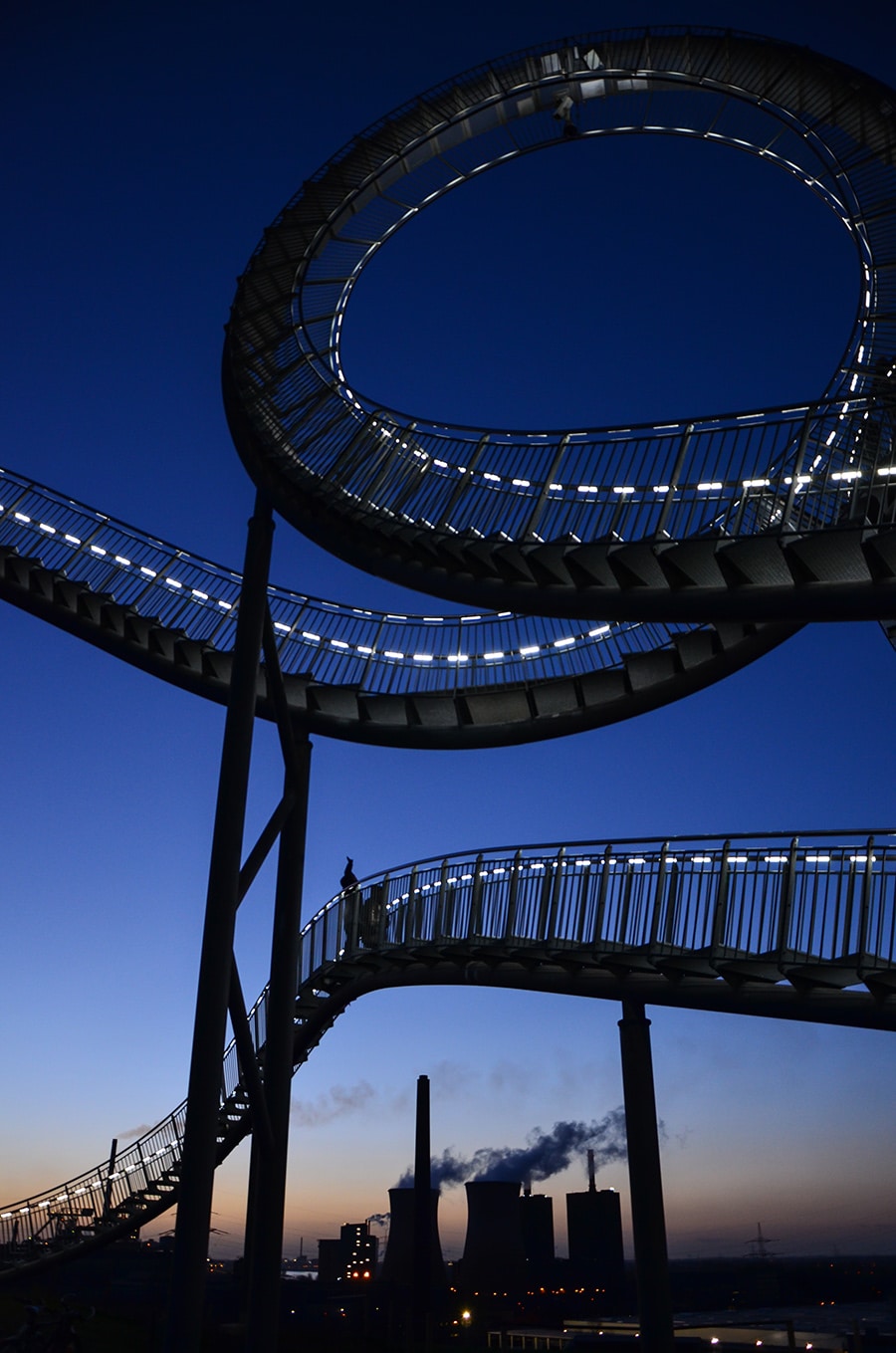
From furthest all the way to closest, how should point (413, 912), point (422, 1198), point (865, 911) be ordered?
point (422, 1198) < point (413, 912) < point (865, 911)

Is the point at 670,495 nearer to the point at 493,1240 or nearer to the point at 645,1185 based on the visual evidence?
the point at 645,1185

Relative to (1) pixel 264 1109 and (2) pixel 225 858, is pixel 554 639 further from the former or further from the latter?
(1) pixel 264 1109

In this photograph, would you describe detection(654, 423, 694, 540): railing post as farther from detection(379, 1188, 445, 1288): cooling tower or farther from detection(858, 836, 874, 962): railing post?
detection(379, 1188, 445, 1288): cooling tower

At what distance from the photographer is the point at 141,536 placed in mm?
20562

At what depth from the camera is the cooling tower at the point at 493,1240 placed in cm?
4981

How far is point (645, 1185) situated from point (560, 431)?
10.3 m

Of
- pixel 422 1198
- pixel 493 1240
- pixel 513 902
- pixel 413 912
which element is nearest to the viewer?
pixel 513 902

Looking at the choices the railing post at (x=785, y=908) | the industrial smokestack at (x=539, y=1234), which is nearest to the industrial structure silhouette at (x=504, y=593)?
the railing post at (x=785, y=908)

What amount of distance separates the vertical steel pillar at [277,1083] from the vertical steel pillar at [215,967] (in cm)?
238

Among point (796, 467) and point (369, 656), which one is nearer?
point (796, 467)

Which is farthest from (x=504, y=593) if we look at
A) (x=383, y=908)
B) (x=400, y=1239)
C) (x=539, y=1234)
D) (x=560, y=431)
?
(x=539, y=1234)

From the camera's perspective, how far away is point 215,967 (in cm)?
1361

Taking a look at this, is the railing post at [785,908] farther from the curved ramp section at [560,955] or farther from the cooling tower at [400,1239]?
the cooling tower at [400,1239]

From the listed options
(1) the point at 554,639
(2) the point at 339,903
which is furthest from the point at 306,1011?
(1) the point at 554,639
